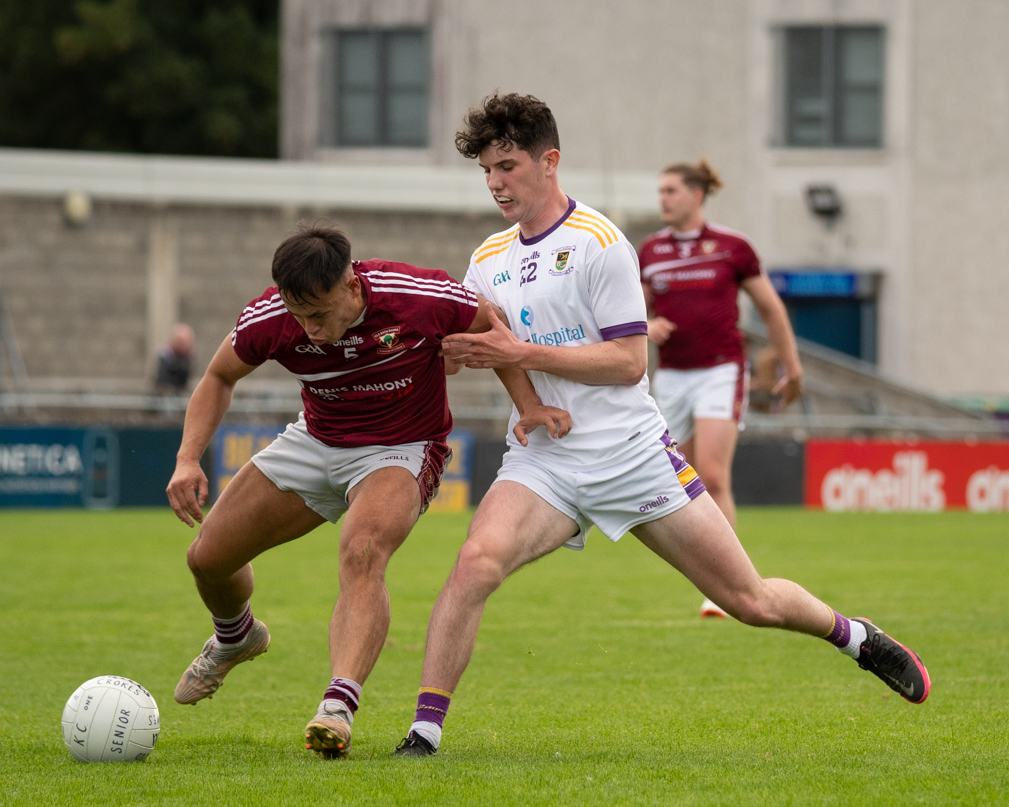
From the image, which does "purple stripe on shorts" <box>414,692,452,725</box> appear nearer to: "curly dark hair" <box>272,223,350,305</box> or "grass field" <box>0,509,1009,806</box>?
"grass field" <box>0,509,1009,806</box>

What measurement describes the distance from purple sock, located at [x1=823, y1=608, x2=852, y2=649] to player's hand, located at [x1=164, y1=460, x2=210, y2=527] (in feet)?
8.01

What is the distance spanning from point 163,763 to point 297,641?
3.26 meters

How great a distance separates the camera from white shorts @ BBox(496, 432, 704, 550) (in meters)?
5.19

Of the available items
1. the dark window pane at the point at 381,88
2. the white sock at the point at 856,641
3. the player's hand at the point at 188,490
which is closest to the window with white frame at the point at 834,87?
the dark window pane at the point at 381,88

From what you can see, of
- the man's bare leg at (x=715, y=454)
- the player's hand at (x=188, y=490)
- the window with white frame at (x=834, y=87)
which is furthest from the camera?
the window with white frame at (x=834, y=87)

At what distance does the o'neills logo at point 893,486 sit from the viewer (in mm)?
19359

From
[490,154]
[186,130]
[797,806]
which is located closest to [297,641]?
[490,154]

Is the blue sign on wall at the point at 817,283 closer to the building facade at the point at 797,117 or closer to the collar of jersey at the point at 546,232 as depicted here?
the building facade at the point at 797,117

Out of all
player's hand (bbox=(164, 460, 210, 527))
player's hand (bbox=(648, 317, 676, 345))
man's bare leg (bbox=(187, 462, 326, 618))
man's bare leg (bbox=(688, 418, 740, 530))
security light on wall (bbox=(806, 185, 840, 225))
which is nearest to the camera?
player's hand (bbox=(164, 460, 210, 527))

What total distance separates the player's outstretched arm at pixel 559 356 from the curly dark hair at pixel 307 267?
48cm

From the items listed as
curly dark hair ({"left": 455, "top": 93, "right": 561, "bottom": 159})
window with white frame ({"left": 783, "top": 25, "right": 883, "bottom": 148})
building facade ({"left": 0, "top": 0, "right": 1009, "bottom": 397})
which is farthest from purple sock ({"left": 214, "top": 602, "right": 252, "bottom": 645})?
window with white frame ({"left": 783, "top": 25, "right": 883, "bottom": 148})

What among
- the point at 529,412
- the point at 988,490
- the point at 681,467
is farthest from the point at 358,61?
the point at 681,467

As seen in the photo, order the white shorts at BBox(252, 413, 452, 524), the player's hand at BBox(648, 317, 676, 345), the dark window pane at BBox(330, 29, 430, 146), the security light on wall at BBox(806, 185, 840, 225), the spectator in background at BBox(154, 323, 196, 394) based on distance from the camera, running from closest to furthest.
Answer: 1. the white shorts at BBox(252, 413, 452, 524)
2. the player's hand at BBox(648, 317, 676, 345)
3. the spectator in background at BBox(154, 323, 196, 394)
4. the security light on wall at BBox(806, 185, 840, 225)
5. the dark window pane at BBox(330, 29, 430, 146)

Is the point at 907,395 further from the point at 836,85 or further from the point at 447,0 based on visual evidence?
the point at 447,0
